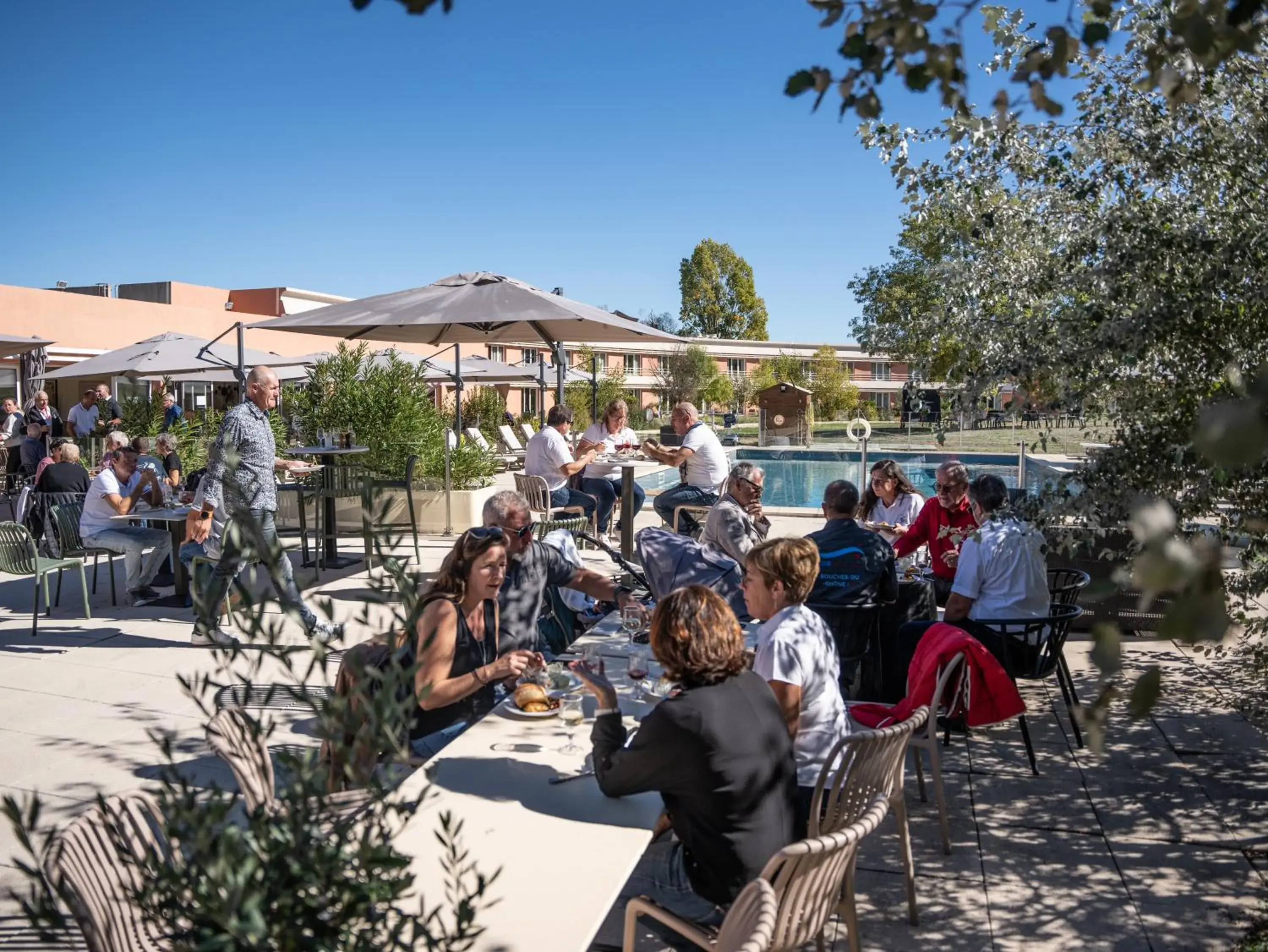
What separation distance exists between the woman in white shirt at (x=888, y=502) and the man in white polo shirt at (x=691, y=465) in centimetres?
178

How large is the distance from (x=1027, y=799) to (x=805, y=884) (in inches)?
98.3

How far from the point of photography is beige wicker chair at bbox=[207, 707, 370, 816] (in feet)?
6.07

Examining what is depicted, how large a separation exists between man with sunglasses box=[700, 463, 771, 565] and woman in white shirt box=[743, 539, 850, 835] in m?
2.03

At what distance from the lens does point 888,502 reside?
276 inches

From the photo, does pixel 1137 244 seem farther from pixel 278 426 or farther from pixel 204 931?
pixel 278 426

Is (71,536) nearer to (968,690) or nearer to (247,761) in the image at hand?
(247,761)

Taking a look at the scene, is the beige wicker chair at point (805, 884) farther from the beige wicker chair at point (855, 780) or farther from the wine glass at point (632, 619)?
the wine glass at point (632, 619)

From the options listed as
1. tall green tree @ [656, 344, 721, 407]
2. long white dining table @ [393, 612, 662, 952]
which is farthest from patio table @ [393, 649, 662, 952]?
tall green tree @ [656, 344, 721, 407]

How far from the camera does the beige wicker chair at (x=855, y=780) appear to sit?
275cm

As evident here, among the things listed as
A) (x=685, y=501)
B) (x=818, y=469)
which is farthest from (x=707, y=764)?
(x=818, y=469)

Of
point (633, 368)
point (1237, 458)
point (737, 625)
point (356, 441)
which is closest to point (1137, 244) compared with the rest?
point (737, 625)

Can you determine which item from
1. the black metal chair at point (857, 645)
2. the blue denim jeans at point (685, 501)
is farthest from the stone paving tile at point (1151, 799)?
the blue denim jeans at point (685, 501)

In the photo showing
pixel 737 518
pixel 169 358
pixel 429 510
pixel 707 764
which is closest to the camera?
pixel 707 764

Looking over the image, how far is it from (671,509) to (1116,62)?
17.6 feet
